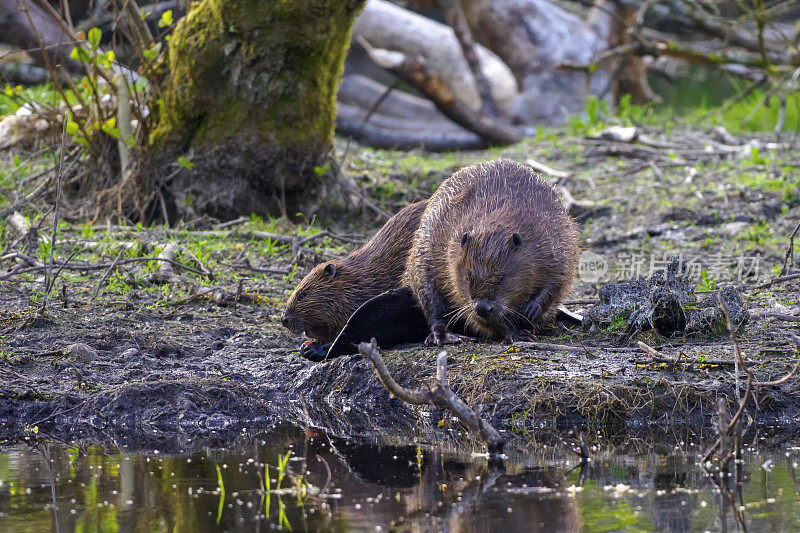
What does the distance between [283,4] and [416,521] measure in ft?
15.4

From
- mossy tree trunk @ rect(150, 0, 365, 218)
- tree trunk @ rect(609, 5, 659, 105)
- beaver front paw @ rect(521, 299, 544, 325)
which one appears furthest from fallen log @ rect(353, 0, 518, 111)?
beaver front paw @ rect(521, 299, 544, 325)

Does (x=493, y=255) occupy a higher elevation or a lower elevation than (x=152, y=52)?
lower

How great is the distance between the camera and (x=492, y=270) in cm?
436

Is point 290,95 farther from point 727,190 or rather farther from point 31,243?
point 727,190

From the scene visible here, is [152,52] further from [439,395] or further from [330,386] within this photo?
[439,395]

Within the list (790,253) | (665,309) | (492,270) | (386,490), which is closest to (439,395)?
(386,490)

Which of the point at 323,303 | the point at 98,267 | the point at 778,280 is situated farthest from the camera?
the point at 98,267

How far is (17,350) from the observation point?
482 centimetres

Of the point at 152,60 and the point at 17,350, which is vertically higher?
the point at 152,60

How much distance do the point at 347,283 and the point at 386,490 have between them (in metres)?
2.19

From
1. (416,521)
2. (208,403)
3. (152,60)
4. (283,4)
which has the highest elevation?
(283,4)

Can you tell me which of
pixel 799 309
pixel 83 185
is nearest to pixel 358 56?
pixel 83 185

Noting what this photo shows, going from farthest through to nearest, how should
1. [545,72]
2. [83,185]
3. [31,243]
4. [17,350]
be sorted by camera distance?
[545,72], [83,185], [31,243], [17,350]

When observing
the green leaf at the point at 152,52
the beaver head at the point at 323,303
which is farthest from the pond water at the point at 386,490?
the green leaf at the point at 152,52
